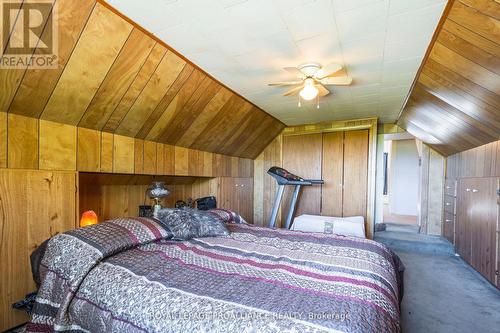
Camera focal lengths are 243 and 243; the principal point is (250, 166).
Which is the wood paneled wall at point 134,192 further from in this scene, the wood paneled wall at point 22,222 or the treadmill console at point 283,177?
the treadmill console at point 283,177

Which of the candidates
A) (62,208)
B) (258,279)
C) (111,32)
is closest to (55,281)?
(62,208)

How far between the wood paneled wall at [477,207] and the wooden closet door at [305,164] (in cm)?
210

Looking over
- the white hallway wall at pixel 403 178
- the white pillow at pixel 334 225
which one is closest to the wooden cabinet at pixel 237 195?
the white pillow at pixel 334 225

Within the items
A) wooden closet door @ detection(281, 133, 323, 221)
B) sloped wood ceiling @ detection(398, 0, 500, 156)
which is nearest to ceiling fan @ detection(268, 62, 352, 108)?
sloped wood ceiling @ detection(398, 0, 500, 156)

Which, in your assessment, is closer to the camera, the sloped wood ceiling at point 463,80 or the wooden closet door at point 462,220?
the sloped wood ceiling at point 463,80

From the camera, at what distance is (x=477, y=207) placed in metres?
3.16

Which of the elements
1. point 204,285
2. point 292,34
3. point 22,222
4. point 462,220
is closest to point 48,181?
point 22,222

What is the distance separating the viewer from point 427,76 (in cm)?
231

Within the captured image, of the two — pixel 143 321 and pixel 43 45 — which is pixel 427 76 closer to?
pixel 143 321

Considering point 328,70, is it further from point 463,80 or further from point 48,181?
point 48,181

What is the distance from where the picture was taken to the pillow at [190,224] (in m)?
2.07

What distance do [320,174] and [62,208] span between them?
152 inches

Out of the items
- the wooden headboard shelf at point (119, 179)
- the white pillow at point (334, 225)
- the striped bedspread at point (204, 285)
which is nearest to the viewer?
the striped bedspread at point (204, 285)

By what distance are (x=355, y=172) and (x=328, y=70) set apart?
2693mm
